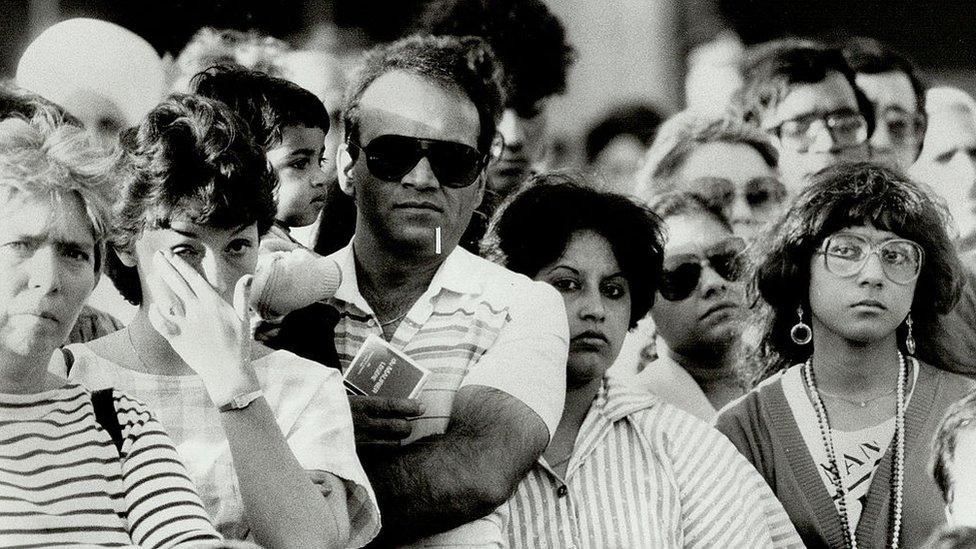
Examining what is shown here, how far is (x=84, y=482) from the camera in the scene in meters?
1.94

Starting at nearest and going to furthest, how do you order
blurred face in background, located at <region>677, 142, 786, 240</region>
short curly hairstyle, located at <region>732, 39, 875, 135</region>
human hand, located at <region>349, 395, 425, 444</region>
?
human hand, located at <region>349, 395, 425, 444</region>
blurred face in background, located at <region>677, 142, 786, 240</region>
short curly hairstyle, located at <region>732, 39, 875, 135</region>

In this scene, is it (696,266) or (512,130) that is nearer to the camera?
(696,266)

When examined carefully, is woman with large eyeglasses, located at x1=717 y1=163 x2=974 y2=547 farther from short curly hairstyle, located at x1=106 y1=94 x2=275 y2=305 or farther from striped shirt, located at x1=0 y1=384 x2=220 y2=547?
striped shirt, located at x1=0 y1=384 x2=220 y2=547

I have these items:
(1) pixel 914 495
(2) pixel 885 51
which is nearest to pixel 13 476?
(1) pixel 914 495

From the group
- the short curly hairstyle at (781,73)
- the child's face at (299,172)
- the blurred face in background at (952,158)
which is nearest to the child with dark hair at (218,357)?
the child's face at (299,172)

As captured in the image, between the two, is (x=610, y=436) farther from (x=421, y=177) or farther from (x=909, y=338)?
(x=909, y=338)

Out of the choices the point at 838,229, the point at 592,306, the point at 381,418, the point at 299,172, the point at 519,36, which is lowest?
the point at 381,418

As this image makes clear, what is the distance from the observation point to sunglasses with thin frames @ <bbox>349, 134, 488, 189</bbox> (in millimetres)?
3057

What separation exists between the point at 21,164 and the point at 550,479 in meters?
1.51

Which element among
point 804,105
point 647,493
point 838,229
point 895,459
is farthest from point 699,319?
point 804,105

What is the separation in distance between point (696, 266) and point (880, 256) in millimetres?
705

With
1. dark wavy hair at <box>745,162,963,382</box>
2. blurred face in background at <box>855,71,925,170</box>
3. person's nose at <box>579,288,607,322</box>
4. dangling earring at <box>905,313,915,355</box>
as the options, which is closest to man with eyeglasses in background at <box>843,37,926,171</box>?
blurred face in background at <box>855,71,925,170</box>

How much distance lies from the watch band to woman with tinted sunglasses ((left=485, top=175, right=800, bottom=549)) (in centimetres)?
101

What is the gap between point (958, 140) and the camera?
15.9 ft
